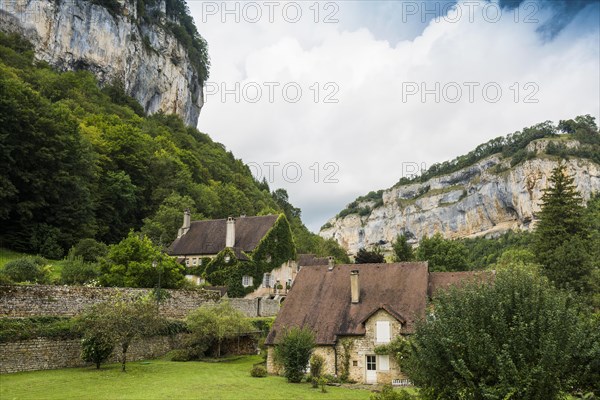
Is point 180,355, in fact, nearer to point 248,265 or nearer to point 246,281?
point 246,281

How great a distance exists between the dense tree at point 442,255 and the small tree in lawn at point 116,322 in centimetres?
3871

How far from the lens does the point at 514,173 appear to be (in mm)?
151750

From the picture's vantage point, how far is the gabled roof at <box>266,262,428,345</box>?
998 inches

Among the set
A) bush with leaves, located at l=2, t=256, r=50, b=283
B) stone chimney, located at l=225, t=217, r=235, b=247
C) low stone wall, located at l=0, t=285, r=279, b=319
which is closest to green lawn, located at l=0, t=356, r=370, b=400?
low stone wall, located at l=0, t=285, r=279, b=319

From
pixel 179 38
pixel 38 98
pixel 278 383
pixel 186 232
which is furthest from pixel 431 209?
pixel 278 383

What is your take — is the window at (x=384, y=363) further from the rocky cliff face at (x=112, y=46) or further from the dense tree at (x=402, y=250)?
the rocky cliff face at (x=112, y=46)

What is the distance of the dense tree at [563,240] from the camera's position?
39.3 metres

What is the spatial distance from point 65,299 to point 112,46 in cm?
8503

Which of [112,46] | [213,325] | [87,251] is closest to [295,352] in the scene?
[213,325]

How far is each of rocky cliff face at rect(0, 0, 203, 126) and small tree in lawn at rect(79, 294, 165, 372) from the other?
262 ft

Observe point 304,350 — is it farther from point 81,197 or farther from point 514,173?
point 514,173

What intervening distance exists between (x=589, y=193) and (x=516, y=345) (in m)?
147

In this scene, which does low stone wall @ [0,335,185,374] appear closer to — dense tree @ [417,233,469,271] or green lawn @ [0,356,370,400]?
green lawn @ [0,356,370,400]

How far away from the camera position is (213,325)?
27.5m
